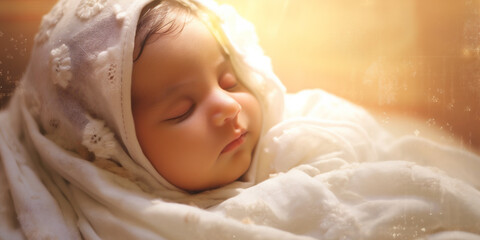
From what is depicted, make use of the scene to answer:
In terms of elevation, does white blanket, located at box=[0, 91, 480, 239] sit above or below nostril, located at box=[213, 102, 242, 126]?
below

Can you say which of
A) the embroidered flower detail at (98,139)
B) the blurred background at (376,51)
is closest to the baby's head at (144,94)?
the embroidered flower detail at (98,139)

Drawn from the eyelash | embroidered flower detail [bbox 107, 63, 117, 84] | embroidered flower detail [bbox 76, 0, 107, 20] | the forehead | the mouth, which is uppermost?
embroidered flower detail [bbox 76, 0, 107, 20]

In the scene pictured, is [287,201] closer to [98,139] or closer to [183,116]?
[183,116]

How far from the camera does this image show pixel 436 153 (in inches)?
36.8

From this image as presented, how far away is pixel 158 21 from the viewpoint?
81 cm

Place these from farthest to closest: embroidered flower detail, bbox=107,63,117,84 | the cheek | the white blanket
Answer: the cheek, embroidered flower detail, bbox=107,63,117,84, the white blanket

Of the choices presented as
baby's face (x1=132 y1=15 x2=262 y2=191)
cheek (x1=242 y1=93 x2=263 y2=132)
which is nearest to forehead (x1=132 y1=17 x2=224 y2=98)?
baby's face (x1=132 y1=15 x2=262 y2=191)

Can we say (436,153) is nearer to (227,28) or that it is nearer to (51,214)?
(227,28)

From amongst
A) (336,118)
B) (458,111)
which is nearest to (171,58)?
(336,118)

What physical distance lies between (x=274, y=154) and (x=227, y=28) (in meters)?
0.31

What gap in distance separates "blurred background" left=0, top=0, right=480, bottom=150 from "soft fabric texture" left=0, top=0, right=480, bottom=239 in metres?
0.06

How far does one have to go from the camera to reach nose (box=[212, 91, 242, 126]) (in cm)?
78

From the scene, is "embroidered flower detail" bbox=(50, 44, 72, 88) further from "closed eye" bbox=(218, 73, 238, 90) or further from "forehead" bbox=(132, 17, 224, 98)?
"closed eye" bbox=(218, 73, 238, 90)

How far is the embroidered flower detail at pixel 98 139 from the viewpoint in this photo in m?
0.80
